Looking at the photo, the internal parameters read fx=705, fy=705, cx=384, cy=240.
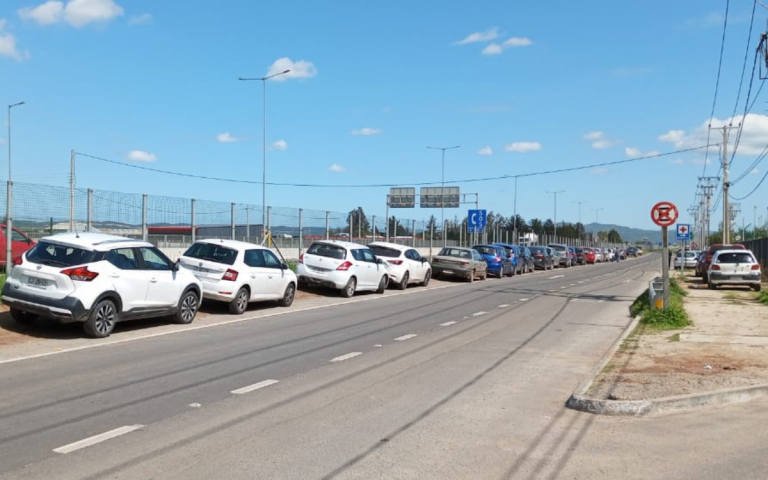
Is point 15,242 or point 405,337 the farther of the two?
point 15,242

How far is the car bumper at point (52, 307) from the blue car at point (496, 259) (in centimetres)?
2568

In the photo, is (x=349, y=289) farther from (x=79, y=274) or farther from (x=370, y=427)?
(x=370, y=427)

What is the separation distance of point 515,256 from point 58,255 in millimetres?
31277

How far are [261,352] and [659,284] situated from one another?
10568mm

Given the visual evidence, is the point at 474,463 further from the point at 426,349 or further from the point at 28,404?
the point at 426,349

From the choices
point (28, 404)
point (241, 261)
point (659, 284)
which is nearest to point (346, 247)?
point (241, 261)

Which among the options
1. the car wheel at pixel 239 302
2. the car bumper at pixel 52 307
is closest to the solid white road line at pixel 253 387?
the car bumper at pixel 52 307

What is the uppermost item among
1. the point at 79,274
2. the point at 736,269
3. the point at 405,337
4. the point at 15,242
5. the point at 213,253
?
the point at 15,242

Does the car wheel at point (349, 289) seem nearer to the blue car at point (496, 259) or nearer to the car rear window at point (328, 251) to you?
the car rear window at point (328, 251)

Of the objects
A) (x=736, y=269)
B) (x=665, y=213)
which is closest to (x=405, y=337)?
(x=665, y=213)

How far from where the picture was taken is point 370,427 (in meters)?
6.89

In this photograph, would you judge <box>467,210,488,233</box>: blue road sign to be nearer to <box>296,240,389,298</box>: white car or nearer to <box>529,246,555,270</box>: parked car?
<box>529,246,555,270</box>: parked car

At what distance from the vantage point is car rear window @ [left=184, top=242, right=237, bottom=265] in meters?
16.2

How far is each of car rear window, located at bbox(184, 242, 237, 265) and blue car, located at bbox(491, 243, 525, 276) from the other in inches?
933
